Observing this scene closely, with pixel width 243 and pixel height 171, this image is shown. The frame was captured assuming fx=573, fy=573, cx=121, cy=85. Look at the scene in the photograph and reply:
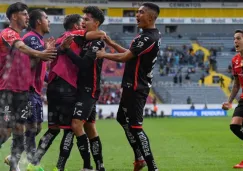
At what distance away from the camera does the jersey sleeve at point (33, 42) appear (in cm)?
872

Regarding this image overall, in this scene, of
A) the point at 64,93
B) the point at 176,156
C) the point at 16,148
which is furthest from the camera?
the point at 176,156

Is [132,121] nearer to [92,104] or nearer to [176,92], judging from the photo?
[92,104]

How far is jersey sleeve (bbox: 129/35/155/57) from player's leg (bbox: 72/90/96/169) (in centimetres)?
94

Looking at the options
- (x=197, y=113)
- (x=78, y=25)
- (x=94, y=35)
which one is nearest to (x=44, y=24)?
(x=78, y=25)

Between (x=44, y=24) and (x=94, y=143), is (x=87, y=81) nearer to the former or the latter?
(x=94, y=143)

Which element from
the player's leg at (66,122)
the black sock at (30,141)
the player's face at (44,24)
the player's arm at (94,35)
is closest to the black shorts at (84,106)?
the player's leg at (66,122)

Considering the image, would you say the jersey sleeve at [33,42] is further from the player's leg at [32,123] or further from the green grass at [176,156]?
the green grass at [176,156]

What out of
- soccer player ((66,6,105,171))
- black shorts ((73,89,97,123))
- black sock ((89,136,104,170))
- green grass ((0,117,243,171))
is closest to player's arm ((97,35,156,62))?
soccer player ((66,6,105,171))

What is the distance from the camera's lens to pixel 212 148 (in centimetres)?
1373

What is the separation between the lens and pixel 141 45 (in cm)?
823

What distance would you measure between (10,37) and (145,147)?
2.47m

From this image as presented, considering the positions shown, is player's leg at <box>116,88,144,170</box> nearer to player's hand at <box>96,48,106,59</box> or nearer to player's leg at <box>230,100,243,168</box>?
player's hand at <box>96,48,106,59</box>

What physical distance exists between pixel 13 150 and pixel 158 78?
35492 millimetres

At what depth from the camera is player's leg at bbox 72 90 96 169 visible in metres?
8.30
